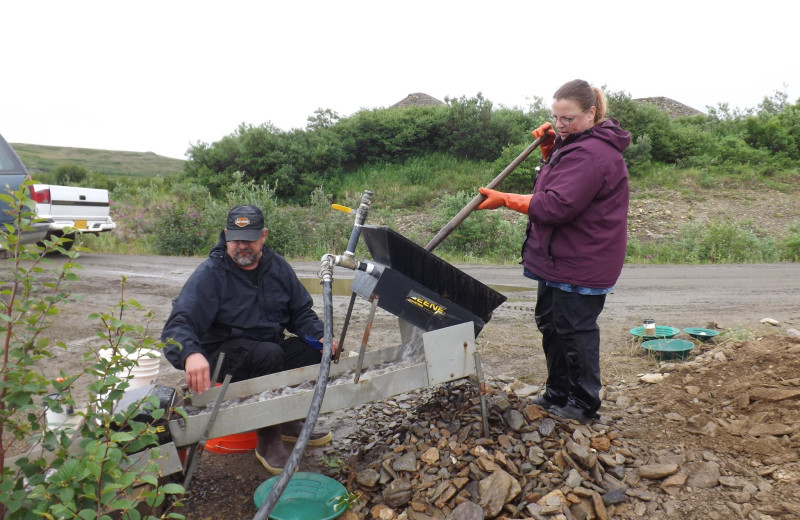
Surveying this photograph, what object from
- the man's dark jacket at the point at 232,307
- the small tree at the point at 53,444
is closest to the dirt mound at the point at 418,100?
the man's dark jacket at the point at 232,307

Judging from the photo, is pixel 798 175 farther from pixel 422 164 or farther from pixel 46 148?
pixel 46 148

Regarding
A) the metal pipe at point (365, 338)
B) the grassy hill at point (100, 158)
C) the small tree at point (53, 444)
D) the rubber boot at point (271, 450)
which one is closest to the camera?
the small tree at point (53, 444)

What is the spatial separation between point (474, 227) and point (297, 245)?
13.0 feet

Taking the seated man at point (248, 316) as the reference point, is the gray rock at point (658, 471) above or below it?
below

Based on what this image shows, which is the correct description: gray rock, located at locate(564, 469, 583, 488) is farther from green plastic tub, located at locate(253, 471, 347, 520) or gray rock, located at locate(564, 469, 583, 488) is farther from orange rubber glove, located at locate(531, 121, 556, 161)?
orange rubber glove, located at locate(531, 121, 556, 161)

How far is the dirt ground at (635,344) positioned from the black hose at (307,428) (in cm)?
78

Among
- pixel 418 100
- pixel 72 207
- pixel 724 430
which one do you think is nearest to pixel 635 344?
pixel 724 430

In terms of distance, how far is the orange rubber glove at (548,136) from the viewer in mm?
3547

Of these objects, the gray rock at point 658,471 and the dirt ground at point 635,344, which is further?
the dirt ground at point 635,344

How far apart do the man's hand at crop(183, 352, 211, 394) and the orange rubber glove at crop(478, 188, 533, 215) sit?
5.57 ft

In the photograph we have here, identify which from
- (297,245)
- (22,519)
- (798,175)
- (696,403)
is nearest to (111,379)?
(22,519)

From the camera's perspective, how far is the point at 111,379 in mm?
1932

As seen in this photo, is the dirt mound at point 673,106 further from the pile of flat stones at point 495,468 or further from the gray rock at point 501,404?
the pile of flat stones at point 495,468

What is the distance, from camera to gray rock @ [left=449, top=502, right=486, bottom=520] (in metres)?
2.62
